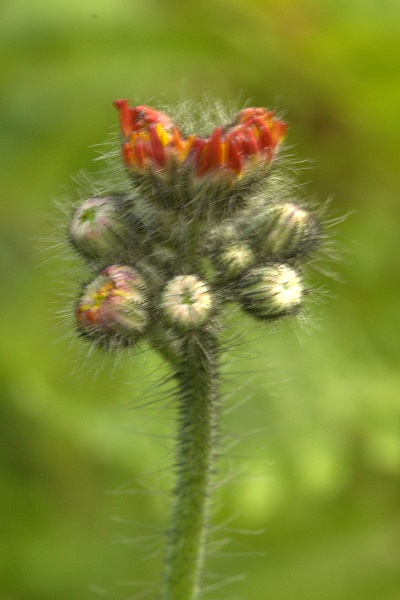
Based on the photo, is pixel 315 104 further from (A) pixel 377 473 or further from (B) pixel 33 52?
(A) pixel 377 473

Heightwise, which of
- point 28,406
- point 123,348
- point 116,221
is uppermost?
point 28,406

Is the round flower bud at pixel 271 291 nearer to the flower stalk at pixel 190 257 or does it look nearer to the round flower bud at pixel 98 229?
the flower stalk at pixel 190 257

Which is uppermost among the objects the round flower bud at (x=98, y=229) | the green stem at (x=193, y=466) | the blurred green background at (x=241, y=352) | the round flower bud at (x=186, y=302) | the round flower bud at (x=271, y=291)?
the blurred green background at (x=241, y=352)

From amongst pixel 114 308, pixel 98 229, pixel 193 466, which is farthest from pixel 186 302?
pixel 193 466

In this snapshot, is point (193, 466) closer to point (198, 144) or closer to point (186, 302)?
point (186, 302)

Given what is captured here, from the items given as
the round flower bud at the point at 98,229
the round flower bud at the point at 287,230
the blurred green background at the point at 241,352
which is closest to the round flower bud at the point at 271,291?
the round flower bud at the point at 287,230

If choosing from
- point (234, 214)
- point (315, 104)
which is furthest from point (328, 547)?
point (234, 214)

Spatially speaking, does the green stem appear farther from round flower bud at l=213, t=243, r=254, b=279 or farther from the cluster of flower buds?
round flower bud at l=213, t=243, r=254, b=279
